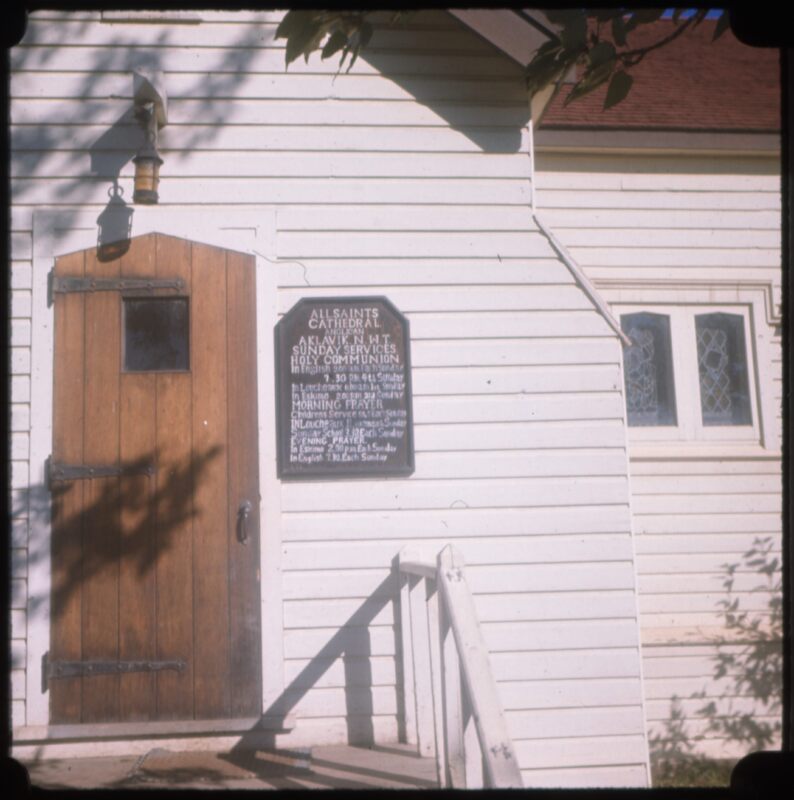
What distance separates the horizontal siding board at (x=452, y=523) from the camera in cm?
425

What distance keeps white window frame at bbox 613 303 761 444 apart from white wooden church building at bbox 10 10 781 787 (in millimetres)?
1869

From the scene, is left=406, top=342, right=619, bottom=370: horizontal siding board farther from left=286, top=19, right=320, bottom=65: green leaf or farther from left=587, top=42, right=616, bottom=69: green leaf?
left=286, top=19, right=320, bottom=65: green leaf

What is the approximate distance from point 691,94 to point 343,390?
4701 millimetres

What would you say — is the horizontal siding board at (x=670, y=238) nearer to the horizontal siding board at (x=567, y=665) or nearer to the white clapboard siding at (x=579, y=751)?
the horizontal siding board at (x=567, y=665)

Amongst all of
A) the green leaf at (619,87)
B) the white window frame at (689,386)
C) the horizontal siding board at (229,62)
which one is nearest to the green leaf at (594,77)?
the green leaf at (619,87)

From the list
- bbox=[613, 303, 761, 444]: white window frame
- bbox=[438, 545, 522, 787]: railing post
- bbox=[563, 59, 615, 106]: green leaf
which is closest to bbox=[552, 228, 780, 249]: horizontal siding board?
bbox=[613, 303, 761, 444]: white window frame

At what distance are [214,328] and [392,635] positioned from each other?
76.4 inches

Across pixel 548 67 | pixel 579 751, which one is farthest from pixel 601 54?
pixel 579 751

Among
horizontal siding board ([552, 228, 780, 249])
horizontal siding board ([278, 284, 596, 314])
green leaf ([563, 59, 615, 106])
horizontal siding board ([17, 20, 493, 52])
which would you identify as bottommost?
horizontal siding board ([278, 284, 596, 314])

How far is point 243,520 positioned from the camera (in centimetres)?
414

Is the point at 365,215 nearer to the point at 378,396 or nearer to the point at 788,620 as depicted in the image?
the point at 378,396

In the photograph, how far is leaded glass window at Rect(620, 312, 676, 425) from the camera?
6242 mm

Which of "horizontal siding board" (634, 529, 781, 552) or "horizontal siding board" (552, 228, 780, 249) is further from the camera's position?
"horizontal siding board" (552, 228, 780, 249)

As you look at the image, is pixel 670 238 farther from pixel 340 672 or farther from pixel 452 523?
pixel 340 672
